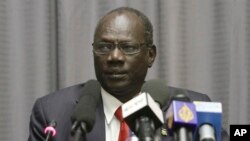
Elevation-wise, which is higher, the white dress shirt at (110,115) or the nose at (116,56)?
the nose at (116,56)

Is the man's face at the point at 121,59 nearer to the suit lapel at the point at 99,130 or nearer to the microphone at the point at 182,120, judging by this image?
the suit lapel at the point at 99,130

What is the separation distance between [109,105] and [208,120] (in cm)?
81

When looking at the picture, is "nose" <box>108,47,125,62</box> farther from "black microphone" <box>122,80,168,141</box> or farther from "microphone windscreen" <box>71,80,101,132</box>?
"black microphone" <box>122,80,168,141</box>

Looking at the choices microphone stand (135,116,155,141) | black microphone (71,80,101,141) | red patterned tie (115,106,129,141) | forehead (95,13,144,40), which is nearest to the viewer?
microphone stand (135,116,155,141)

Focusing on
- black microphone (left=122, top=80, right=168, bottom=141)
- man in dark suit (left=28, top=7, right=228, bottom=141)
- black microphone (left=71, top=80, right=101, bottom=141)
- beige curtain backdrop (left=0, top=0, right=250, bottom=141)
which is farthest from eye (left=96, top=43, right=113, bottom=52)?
black microphone (left=122, top=80, right=168, bottom=141)

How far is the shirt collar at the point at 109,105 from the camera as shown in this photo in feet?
5.83

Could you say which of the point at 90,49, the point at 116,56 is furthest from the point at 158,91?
the point at 90,49

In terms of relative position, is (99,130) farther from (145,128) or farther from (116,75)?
(145,128)

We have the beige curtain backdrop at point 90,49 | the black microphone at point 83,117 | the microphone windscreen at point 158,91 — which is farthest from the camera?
the beige curtain backdrop at point 90,49

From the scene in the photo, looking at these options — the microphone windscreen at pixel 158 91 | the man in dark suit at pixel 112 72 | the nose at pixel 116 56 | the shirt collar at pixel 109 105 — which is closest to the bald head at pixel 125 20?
the man in dark suit at pixel 112 72

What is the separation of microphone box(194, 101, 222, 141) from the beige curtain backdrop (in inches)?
49.3

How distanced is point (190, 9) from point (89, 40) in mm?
506

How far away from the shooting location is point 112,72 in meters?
1.69

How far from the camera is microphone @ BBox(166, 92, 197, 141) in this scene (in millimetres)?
971
